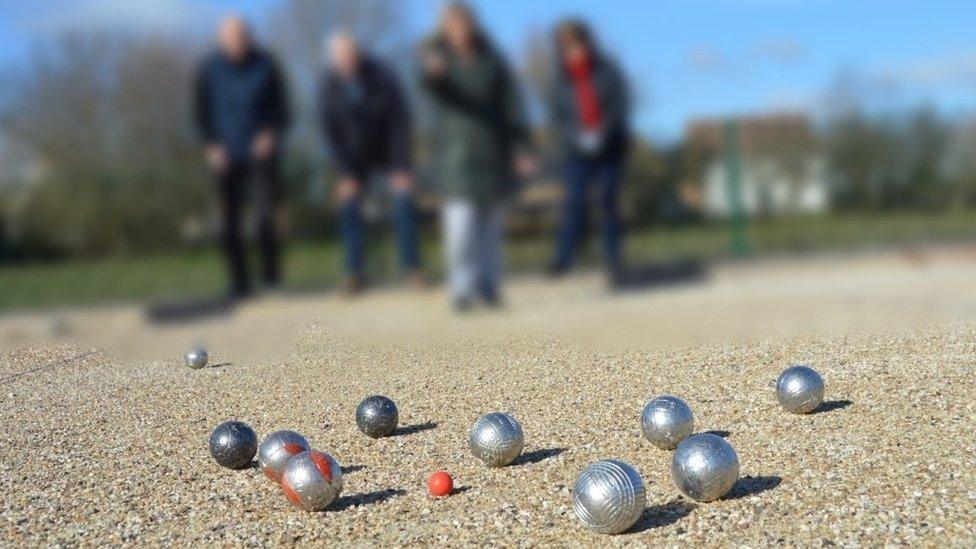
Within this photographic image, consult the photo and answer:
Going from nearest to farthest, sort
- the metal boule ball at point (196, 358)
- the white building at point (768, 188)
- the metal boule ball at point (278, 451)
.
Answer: the metal boule ball at point (278, 451) → the metal boule ball at point (196, 358) → the white building at point (768, 188)

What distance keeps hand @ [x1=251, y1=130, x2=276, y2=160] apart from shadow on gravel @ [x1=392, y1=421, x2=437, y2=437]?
335cm

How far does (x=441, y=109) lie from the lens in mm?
7547

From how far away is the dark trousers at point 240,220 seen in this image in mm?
8164

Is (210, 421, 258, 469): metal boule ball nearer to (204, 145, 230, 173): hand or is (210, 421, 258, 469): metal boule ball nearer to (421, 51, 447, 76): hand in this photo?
(421, 51, 447, 76): hand

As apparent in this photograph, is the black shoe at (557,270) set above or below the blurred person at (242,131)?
below

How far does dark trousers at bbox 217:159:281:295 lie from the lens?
8.16 metres

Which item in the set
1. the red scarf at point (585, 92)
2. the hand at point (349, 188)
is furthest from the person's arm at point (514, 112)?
the hand at point (349, 188)

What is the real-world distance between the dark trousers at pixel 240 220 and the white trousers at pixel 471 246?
1.46 m

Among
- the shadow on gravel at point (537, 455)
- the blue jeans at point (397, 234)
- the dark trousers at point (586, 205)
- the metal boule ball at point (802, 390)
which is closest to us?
the shadow on gravel at point (537, 455)

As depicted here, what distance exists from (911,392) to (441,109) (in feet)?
12.4

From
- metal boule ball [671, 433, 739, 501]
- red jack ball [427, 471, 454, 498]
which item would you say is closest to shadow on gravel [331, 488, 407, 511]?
red jack ball [427, 471, 454, 498]

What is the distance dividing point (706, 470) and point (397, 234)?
5.30m

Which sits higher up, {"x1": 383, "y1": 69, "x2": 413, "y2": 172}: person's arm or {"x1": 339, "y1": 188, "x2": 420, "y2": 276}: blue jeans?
{"x1": 383, "y1": 69, "x2": 413, "y2": 172}: person's arm

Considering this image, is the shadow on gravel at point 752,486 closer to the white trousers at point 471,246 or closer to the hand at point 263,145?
the white trousers at point 471,246
